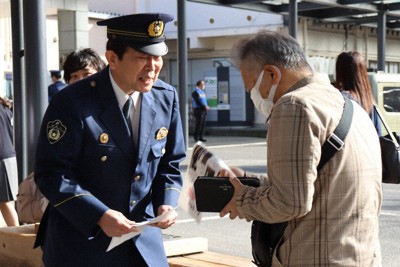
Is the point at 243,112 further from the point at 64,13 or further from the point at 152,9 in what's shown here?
the point at 64,13

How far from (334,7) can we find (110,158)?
19353 millimetres

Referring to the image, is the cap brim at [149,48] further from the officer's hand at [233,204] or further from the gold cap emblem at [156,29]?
the officer's hand at [233,204]

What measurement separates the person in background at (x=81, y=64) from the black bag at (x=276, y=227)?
2403mm

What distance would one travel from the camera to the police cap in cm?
333

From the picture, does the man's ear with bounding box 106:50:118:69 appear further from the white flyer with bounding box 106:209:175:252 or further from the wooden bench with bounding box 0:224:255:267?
the wooden bench with bounding box 0:224:255:267

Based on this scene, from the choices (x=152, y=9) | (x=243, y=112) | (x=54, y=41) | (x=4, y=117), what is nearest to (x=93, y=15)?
(x=54, y=41)

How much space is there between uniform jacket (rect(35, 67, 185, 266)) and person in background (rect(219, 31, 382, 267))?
1.59ft

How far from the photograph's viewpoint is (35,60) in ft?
23.7

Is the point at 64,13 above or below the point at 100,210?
above

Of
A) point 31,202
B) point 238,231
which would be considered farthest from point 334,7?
point 31,202

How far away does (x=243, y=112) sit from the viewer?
31.7 meters

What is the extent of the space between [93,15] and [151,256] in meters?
24.5

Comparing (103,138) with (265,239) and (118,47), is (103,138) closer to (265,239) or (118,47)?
(118,47)

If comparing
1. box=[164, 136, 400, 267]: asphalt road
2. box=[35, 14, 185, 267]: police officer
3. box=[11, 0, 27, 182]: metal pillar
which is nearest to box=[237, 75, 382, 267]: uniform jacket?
box=[35, 14, 185, 267]: police officer
